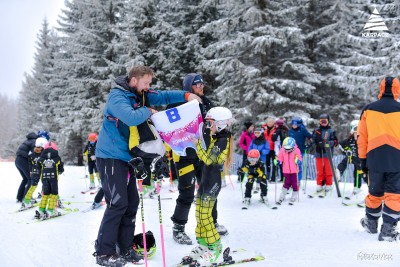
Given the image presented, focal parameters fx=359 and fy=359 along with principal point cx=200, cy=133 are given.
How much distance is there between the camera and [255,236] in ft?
18.9

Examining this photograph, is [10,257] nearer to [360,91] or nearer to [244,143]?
[244,143]

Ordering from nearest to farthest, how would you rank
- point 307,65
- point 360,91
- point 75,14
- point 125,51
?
point 360,91, point 307,65, point 125,51, point 75,14

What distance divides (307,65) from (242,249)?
49.8ft

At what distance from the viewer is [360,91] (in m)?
16.8

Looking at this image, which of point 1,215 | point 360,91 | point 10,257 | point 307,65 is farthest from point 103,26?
point 10,257

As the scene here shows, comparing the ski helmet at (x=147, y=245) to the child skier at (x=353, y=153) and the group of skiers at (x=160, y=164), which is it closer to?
the group of skiers at (x=160, y=164)

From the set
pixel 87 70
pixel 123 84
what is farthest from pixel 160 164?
pixel 87 70

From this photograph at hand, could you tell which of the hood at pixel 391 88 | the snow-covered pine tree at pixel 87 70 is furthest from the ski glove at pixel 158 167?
the snow-covered pine tree at pixel 87 70

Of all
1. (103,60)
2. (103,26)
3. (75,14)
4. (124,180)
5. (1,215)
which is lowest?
(1,215)

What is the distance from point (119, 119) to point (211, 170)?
1.30 meters

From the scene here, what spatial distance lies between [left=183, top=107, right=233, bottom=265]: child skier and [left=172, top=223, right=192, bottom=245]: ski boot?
748 millimetres

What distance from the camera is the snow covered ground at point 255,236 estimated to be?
447cm

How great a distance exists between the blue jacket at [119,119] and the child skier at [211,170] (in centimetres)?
90

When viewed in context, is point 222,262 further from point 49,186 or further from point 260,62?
point 260,62
